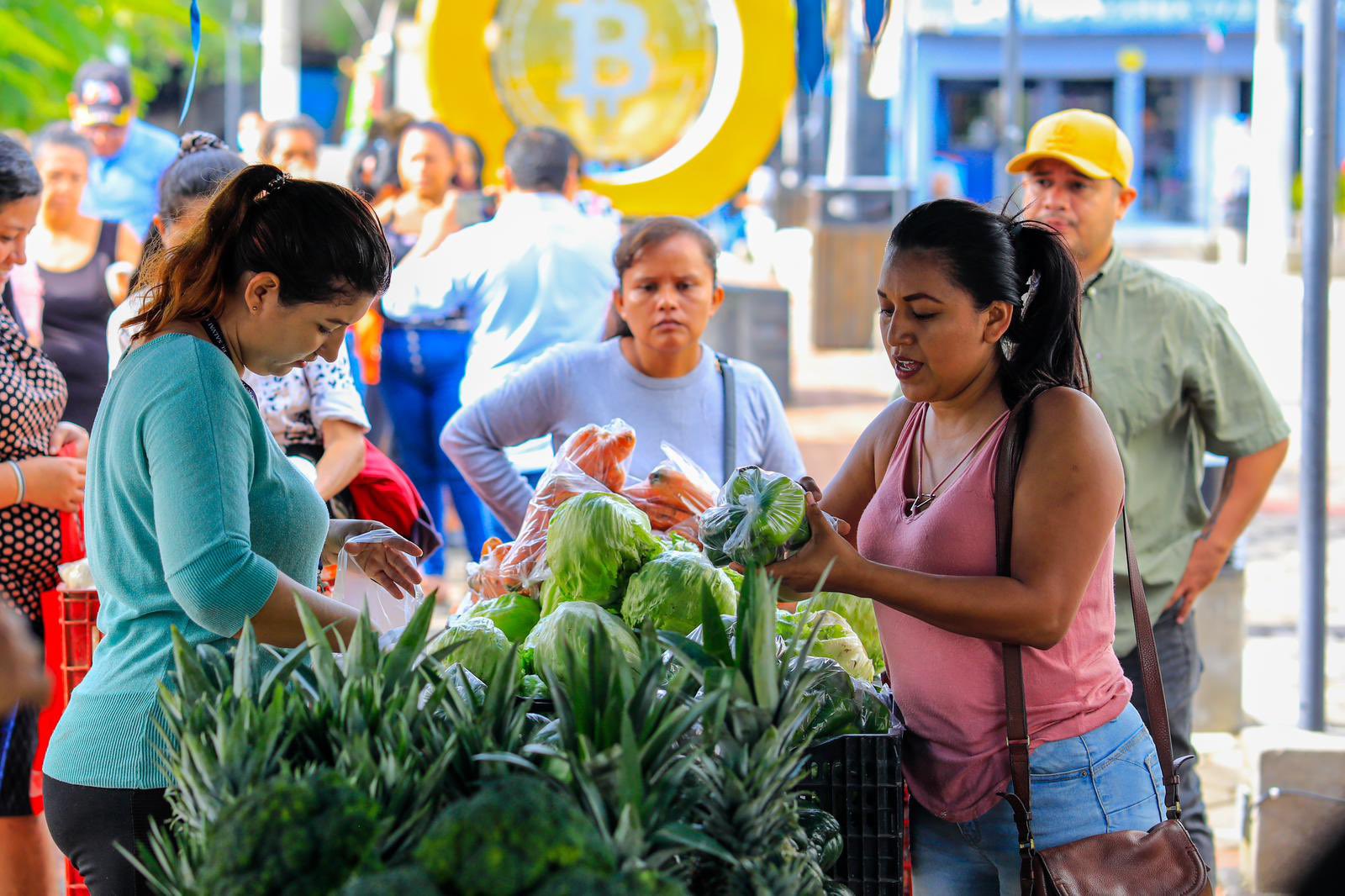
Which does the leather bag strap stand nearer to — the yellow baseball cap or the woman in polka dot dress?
the yellow baseball cap

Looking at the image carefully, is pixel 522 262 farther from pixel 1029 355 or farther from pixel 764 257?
pixel 764 257

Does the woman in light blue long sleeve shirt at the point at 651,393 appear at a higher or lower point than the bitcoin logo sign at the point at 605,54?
lower

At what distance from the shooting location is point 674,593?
2.54m

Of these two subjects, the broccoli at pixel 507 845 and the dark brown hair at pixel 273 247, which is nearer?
the broccoli at pixel 507 845

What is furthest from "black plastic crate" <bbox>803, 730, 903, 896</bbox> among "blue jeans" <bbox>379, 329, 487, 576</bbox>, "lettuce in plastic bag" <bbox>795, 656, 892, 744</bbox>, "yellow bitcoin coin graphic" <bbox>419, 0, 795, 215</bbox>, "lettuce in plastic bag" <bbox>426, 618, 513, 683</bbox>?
"yellow bitcoin coin graphic" <bbox>419, 0, 795, 215</bbox>

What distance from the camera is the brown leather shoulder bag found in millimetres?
2170

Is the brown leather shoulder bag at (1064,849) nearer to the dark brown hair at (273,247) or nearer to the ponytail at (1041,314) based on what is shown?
the ponytail at (1041,314)

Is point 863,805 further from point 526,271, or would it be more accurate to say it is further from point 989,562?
point 526,271

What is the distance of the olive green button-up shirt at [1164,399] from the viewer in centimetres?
347

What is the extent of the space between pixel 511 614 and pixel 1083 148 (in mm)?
2016

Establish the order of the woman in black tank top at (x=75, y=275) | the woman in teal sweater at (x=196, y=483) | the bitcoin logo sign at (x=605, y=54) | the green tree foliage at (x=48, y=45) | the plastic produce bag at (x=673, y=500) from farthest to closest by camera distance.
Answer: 1. the green tree foliage at (x=48, y=45)
2. the bitcoin logo sign at (x=605, y=54)
3. the woman in black tank top at (x=75, y=275)
4. the plastic produce bag at (x=673, y=500)
5. the woman in teal sweater at (x=196, y=483)

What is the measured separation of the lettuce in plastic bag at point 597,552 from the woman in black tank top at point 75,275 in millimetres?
2841

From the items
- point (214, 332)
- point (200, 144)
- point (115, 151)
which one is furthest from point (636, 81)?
point (214, 332)

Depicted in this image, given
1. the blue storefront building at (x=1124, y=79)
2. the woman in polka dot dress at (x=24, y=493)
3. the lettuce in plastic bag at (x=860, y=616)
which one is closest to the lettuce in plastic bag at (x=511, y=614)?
the lettuce in plastic bag at (x=860, y=616)
